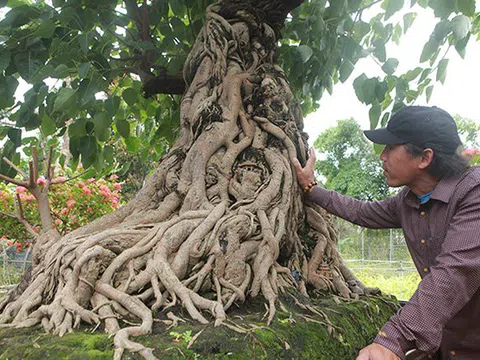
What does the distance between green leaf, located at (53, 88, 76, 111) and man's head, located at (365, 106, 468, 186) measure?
1.93m

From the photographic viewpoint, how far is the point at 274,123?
2.86 metres

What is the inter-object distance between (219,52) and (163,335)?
1983mm

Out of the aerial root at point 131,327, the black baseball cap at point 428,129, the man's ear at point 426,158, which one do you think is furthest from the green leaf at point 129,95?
the man's ear at point 426,158

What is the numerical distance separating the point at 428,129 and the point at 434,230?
1.42 feet

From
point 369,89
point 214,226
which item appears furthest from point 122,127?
point 369,89

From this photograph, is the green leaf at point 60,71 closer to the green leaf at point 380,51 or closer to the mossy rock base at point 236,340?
the mossy rock base at point 236,340

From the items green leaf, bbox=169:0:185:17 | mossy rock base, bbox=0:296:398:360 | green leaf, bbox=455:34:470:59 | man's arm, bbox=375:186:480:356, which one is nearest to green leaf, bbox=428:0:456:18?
green leaf, bbox=455:34:470:59

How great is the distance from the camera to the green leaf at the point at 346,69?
331 centimetres

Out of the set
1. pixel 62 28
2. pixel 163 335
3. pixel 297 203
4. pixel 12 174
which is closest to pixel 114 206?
pixel 12 174

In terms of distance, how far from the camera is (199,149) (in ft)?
8.71

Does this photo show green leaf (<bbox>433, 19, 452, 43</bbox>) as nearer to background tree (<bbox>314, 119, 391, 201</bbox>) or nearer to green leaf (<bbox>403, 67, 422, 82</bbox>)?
green leaf (<bbox>403, 67, 422, 82</bbox>)

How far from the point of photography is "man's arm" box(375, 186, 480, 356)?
143cm

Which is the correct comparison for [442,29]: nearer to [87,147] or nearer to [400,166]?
[400,166]

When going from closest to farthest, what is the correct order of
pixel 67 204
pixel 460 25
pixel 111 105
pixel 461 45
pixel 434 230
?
pixel 434 230
pixel 460 25
pixel 461 45
pixel 111 105
pixel 67 204
